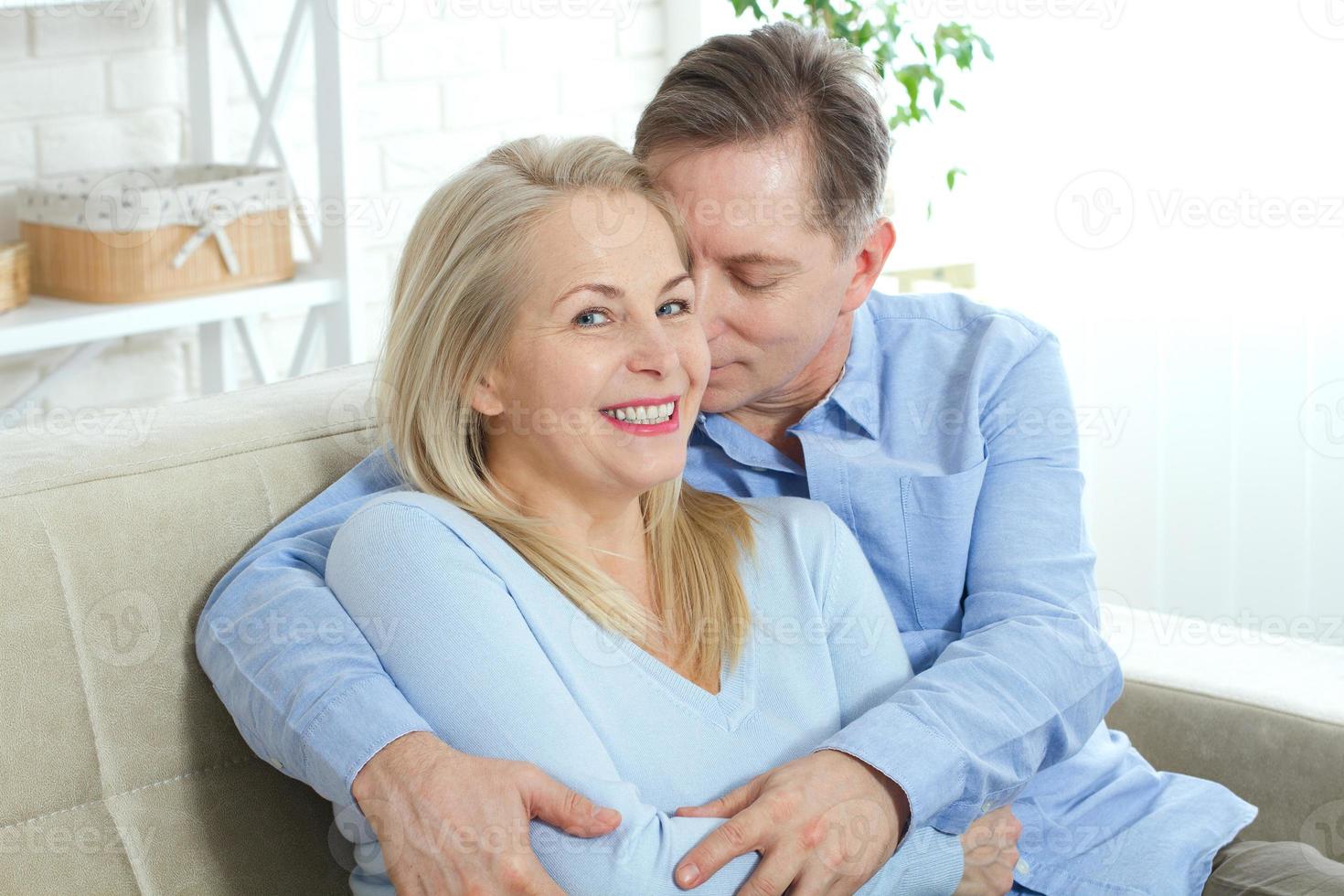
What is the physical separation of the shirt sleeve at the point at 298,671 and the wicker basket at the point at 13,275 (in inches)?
45.3

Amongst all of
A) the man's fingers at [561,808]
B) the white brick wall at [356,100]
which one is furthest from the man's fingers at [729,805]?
the white brick wall at [356,100]

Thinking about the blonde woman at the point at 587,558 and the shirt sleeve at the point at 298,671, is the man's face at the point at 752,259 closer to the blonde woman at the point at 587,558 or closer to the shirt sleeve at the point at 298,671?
the blonde woman at the point at 587,558

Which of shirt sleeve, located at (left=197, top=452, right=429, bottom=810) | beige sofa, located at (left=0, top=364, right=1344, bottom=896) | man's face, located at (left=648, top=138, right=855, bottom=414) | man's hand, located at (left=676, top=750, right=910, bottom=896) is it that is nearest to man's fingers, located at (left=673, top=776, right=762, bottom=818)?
man's hand, located at (left=676, top=750, right=910, bottom=896)

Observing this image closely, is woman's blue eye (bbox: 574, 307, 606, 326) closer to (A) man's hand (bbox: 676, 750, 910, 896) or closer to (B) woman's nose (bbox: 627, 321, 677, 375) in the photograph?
(B) woman's nose (bbox: 627, 321, 677, 375)

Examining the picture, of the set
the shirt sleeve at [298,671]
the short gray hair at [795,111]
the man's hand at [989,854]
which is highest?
the short gray hair at [795,111]

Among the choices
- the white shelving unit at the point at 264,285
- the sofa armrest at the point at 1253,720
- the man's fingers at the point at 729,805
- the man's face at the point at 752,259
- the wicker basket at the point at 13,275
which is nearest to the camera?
the man's fingers at the point at 729,805

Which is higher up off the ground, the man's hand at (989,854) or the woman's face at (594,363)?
the woman's face at (594,363)

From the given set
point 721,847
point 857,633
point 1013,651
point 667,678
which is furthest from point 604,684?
point 1013,651

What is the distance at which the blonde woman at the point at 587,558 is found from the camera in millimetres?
1075

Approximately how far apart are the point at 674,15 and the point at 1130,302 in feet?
4.05

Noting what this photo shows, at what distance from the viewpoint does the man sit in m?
1.11

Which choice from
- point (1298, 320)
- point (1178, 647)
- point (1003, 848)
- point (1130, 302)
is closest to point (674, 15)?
point (1130, 302)

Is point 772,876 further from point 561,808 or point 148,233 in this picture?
point 148,233

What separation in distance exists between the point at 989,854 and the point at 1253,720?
381 mm
